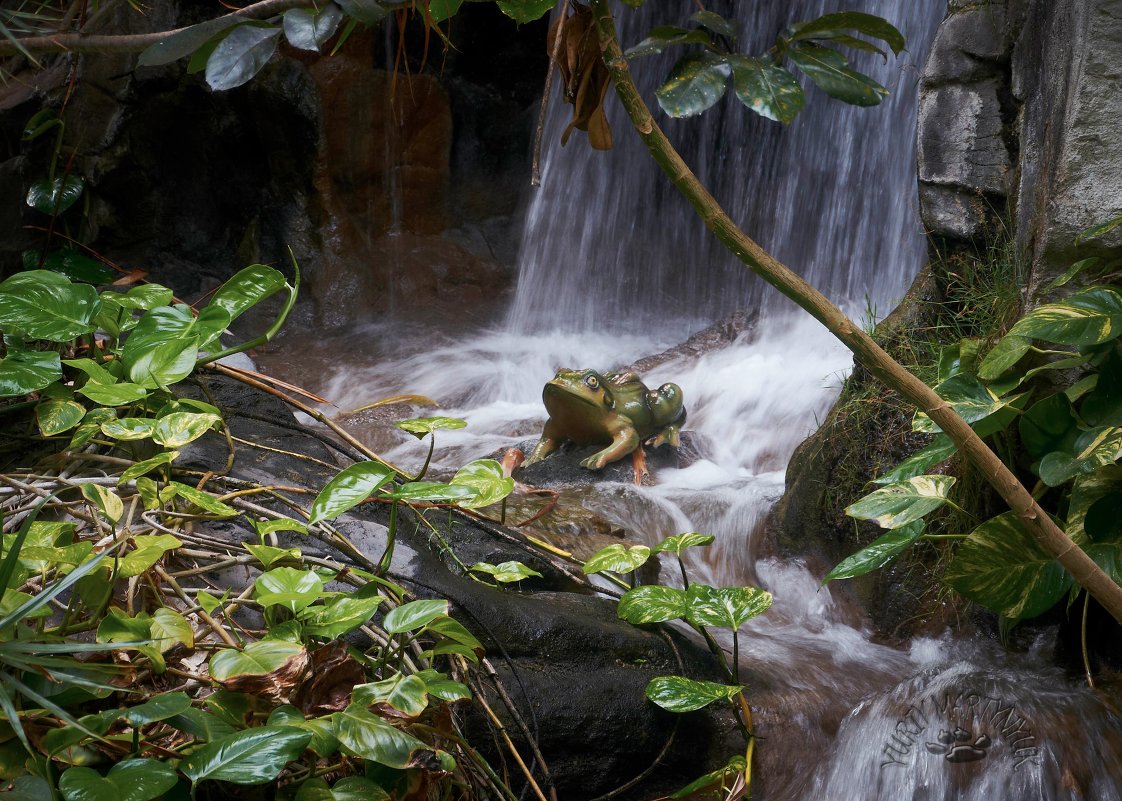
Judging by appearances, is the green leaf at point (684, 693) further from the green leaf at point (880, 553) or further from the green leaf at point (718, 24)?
the green leaf at point (718, 24)

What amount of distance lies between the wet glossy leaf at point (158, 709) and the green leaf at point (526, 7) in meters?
1.07

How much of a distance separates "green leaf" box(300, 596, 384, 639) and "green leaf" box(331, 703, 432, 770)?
0.45ft

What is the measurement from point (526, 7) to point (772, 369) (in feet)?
15.6

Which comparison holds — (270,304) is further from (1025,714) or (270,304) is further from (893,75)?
(1025,714)

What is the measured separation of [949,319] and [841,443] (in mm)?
590

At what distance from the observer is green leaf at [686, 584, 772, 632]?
6.43 feet

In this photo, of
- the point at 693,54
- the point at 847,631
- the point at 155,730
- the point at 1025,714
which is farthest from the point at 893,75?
the point at 155,730

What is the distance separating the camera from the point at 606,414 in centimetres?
466

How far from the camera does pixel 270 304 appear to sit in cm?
708

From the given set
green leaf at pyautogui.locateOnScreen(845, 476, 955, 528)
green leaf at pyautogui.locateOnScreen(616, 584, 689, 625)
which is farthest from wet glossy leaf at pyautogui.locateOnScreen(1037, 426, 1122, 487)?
green leaf at pyautogui.locateOnScreen(616, 584, 689, 625)

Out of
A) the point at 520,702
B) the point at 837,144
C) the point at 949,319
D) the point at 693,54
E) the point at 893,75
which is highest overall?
the point at 893,75

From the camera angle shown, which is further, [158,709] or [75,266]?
[75,266]

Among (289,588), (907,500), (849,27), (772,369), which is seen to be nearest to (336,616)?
(289,588)

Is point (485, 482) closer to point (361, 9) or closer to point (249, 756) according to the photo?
point (249, 756)
